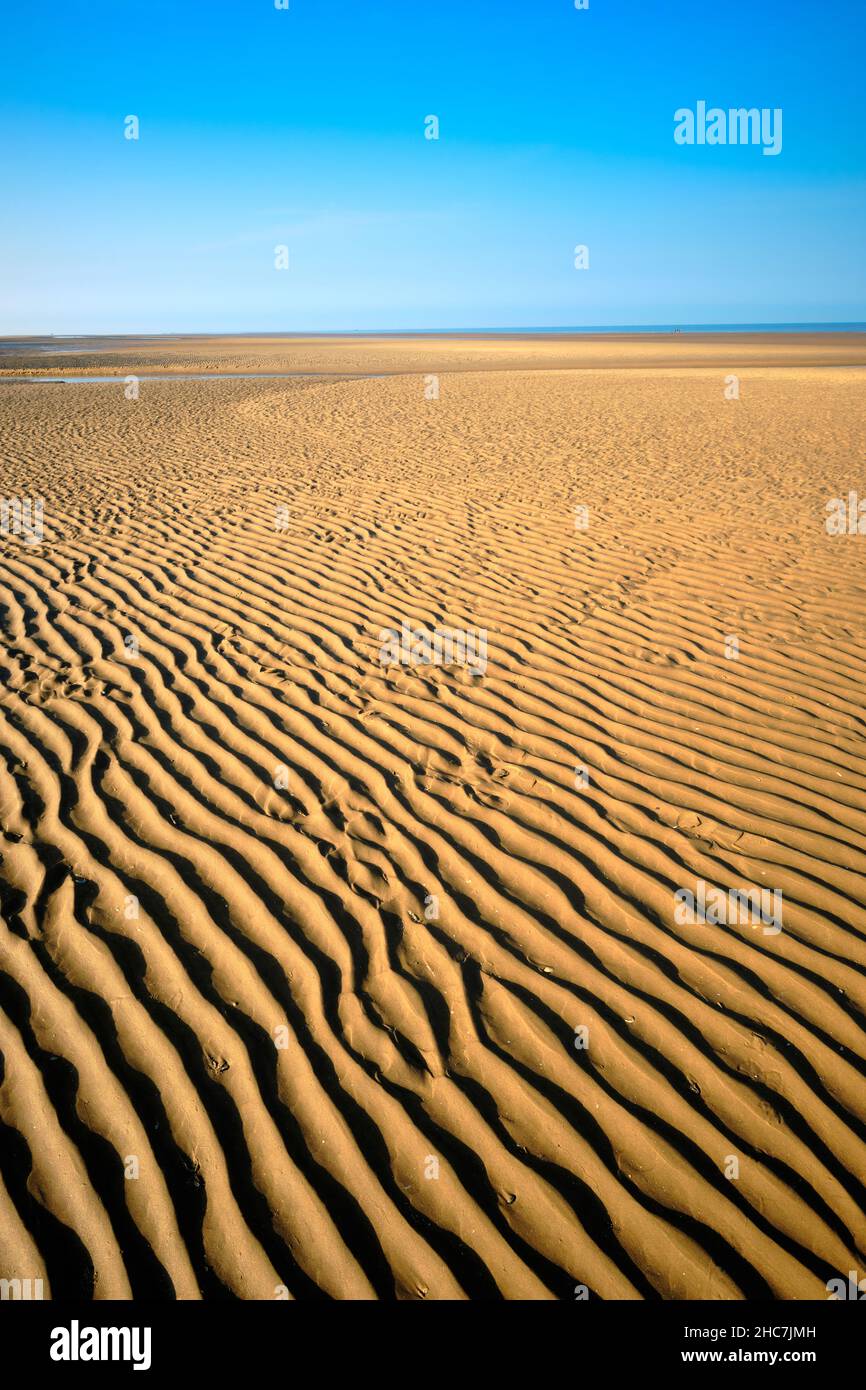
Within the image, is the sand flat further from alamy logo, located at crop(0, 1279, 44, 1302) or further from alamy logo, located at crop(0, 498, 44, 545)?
alamy logo, located at crop(0, 498, 44, 545)

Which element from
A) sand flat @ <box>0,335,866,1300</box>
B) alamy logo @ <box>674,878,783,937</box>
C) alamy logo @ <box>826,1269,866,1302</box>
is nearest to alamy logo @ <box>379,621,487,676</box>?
sand flat @ <box>0,335,866,1300</box>

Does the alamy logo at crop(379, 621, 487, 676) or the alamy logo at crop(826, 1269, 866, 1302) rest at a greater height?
the alamy logo at crop(379, 621, 487, 676)
